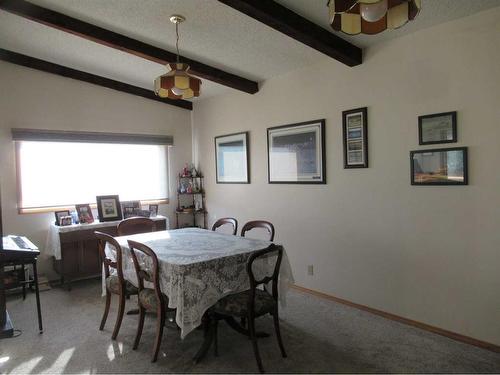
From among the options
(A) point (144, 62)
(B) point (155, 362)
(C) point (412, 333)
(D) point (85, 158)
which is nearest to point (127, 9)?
(A) point (144, 62)

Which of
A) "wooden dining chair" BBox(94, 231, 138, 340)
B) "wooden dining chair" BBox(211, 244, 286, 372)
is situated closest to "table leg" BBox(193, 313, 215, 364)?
"wooden dining chair" BBox(211, 244, 286, 372)

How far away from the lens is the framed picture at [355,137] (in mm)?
3381

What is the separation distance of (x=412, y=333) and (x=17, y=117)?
4.80m

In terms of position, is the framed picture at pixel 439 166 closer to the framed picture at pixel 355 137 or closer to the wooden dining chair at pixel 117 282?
the framed picture at pixel 355 137

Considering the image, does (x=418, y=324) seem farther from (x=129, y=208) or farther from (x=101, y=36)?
(x=101, y=36)

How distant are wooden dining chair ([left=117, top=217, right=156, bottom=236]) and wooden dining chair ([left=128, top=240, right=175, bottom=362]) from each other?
106 cm

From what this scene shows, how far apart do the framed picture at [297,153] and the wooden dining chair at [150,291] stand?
76.9 inches

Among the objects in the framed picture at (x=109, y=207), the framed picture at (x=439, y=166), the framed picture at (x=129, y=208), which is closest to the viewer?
the framed picture at (x=439, y=166)

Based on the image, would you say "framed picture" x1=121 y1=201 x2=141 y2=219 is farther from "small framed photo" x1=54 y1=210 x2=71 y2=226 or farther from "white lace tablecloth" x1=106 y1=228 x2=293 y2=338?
"white lace tablecloth" x1=106 y1=228 x2=293 y2=338

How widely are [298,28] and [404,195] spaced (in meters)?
1.66

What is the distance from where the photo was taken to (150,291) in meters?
2.73

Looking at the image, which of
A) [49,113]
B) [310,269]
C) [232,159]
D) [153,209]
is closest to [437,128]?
[310,269]

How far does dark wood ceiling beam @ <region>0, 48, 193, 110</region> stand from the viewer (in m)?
4.20

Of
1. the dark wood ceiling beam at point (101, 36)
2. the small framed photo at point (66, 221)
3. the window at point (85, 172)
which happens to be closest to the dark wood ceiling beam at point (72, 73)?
the window at point (85, 172)
